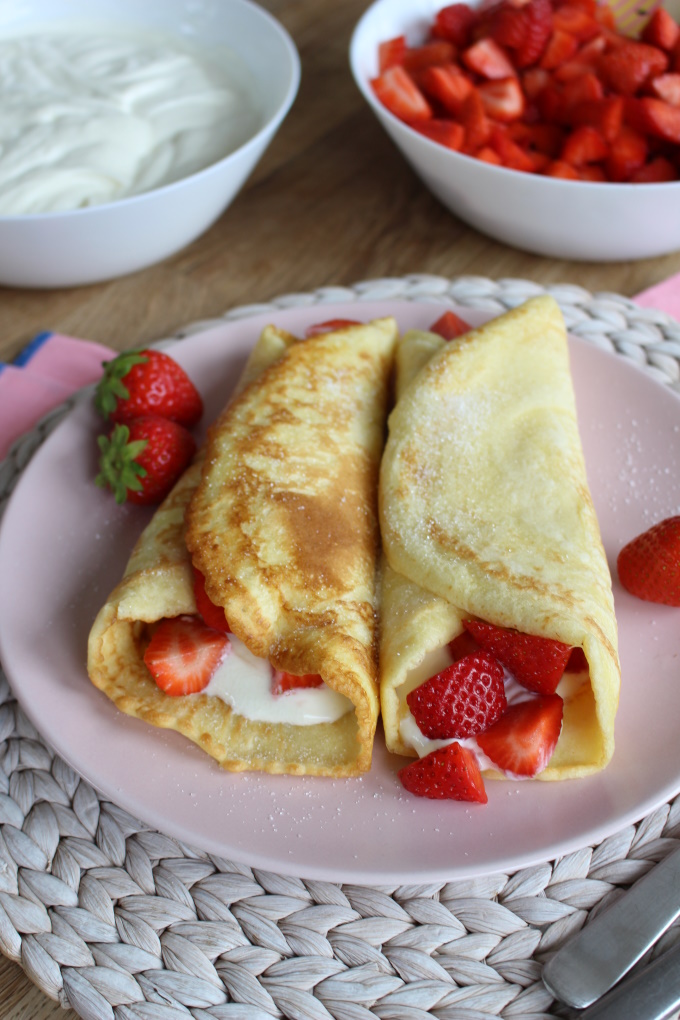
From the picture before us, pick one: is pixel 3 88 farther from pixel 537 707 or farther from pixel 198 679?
pixel 537 707

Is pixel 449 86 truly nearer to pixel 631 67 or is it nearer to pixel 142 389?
pixel 631 67

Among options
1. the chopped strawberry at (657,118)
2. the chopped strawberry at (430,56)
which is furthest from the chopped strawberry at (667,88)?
the chopped strawberry at (430,56)

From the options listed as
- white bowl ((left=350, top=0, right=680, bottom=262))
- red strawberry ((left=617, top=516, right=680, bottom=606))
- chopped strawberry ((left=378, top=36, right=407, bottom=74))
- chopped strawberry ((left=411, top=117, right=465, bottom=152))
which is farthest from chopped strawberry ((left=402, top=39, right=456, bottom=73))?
red strawberry ((left=617, top=516, right=680, bottom=606))

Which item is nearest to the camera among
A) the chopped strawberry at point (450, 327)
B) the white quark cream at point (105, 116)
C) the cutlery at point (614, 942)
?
the cutlery at point (614, 942)

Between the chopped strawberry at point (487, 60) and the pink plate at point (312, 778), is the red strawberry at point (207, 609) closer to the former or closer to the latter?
the pink plate at point (312, 778)

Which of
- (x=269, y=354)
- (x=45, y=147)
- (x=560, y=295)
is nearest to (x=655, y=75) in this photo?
(x=560, y=295)
